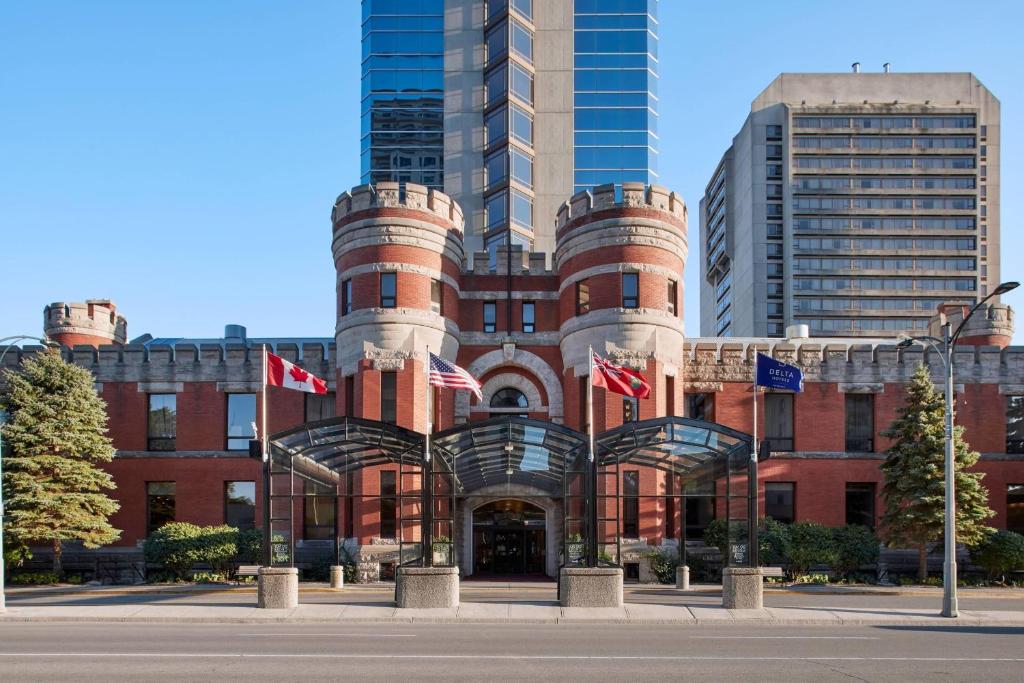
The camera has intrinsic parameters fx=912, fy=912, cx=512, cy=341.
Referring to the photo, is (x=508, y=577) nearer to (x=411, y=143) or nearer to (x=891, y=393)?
(x=891, y=393)

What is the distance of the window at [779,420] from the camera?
38.5 metres

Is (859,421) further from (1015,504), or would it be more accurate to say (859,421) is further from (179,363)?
(179,363)

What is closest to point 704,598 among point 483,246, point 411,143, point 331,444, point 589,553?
point 589,553

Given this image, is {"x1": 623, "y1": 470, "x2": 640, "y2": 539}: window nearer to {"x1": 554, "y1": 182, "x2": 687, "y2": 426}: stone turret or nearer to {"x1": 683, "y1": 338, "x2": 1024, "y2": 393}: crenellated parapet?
{"x1": 554, "y1": 182, "x2": 687, "y2": 426}: stone turret

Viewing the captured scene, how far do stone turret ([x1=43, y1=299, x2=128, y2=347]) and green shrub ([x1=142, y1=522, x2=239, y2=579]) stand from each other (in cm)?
1294

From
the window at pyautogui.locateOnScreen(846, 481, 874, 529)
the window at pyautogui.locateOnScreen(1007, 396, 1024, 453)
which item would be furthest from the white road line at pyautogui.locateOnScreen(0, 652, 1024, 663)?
the window at pyautogui.locateOnScreen(1007, 396, 1024, 453)

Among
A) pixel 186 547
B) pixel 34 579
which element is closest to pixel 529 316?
pixel 186 547

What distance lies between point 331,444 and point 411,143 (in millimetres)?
56375

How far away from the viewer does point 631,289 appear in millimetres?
36094

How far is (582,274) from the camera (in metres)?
36.7

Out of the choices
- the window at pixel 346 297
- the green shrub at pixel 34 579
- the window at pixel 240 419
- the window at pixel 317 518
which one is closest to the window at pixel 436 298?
the window at pixel 346 297

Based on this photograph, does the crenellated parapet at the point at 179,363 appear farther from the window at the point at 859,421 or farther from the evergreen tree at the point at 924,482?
the evergreen tree at the point at 924,482

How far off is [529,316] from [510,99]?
4063 centimetres

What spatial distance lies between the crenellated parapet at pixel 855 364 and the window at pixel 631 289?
3.96 metres
